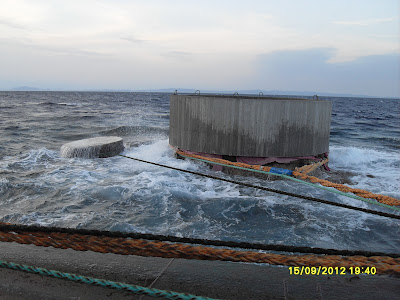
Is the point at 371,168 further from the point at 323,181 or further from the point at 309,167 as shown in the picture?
the point at 323,181

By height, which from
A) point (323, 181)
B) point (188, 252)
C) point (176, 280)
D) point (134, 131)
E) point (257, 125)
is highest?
point (257, 125)

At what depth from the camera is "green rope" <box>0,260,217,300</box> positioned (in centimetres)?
214

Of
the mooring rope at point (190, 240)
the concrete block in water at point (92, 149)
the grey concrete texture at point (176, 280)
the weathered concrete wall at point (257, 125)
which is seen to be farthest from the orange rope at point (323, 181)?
the mooring rope at point (190, 240)

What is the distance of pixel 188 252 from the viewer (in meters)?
2.23

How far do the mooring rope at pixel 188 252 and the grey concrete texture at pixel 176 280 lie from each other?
0.26 metres

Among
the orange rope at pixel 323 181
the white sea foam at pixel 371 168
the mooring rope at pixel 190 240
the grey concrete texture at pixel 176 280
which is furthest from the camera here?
the white sea foam at pixel 371 168

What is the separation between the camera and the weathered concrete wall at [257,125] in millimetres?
9383

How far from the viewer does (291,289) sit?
238cm

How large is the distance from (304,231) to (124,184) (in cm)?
462

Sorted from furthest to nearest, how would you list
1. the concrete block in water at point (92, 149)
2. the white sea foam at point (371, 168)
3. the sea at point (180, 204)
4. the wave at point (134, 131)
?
the wave at point (134, 131)
the concrete block in water at point (92, 149)
the white sea foam at point (371, 168)
the sea at point (180, 204)

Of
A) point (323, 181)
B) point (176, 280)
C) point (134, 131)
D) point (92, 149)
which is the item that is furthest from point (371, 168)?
point (134, 131)

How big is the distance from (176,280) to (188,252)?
370 millimetres

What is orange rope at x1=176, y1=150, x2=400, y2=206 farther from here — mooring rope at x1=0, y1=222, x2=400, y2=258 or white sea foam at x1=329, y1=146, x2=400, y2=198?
mooring rope at x1=0, y1=222, x2=400, y2=258

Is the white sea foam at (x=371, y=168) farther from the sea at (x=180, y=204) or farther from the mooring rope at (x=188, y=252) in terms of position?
the mooring rope at (x=188, y=252)
